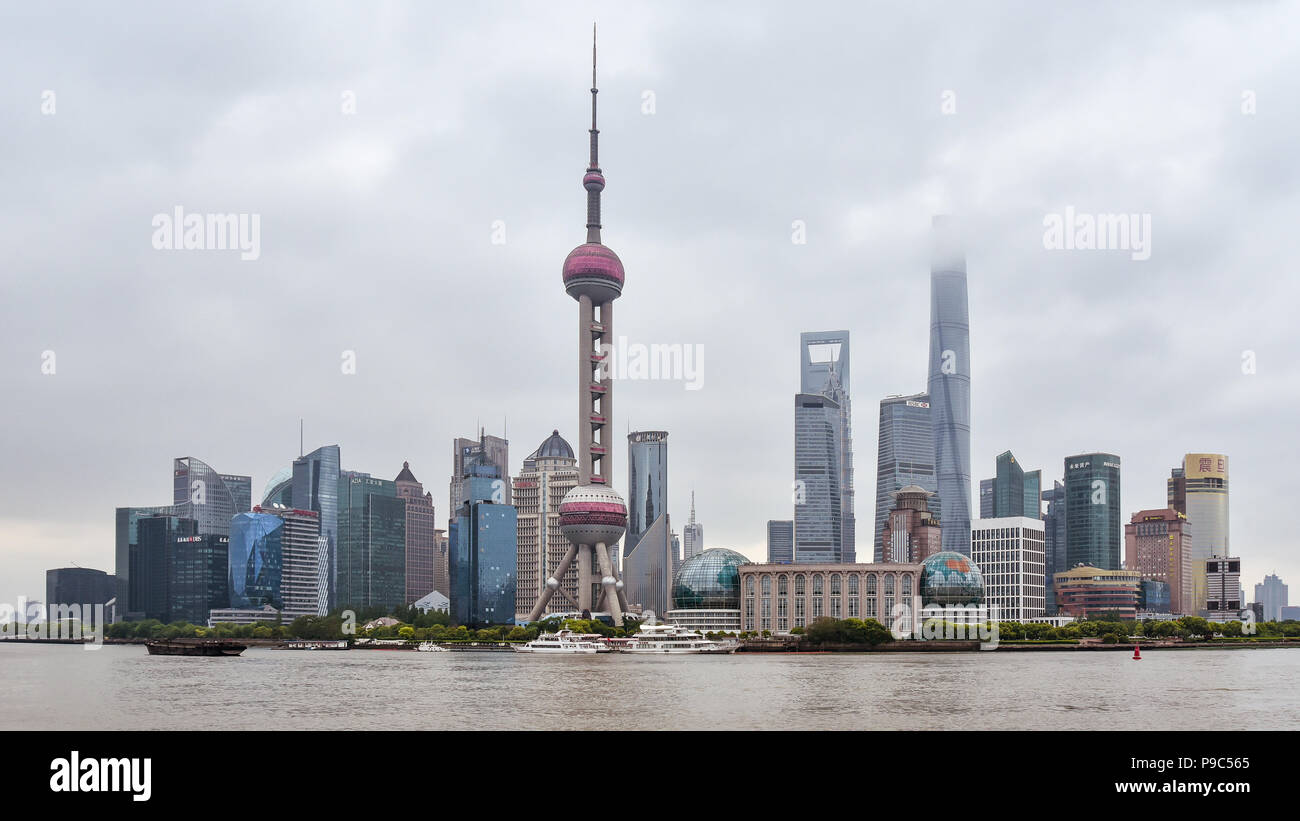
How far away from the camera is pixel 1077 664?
14912cm

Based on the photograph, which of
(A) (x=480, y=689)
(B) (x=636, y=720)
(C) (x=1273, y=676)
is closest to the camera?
(B) (x=636, y=720)

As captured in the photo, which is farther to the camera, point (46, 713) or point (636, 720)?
point (46, 713)
